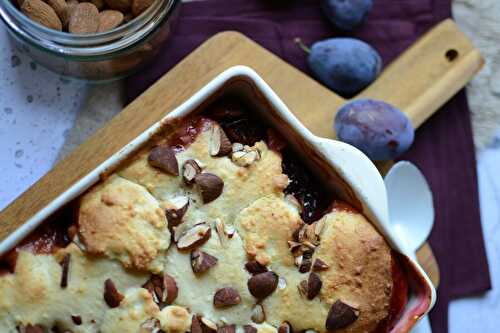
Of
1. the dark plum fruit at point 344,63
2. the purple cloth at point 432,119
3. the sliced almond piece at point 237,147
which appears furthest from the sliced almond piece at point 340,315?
the dark plum fruit at point 344,63

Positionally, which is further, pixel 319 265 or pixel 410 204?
pixel 410 204

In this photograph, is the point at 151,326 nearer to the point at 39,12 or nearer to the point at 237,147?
the point at 237,147

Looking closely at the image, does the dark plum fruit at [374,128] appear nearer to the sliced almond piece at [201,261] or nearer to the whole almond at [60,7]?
the sliced almond piece at [201,261]

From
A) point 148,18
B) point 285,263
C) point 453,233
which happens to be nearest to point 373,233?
point 285,263

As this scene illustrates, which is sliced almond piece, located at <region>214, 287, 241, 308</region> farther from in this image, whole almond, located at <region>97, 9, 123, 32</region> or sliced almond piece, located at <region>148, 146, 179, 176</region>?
whole almond, located at <region>97, 9, 123, 32</region>

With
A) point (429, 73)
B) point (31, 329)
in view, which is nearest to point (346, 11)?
point (429, 73)

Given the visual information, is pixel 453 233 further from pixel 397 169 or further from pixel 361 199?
pixel 361 199
